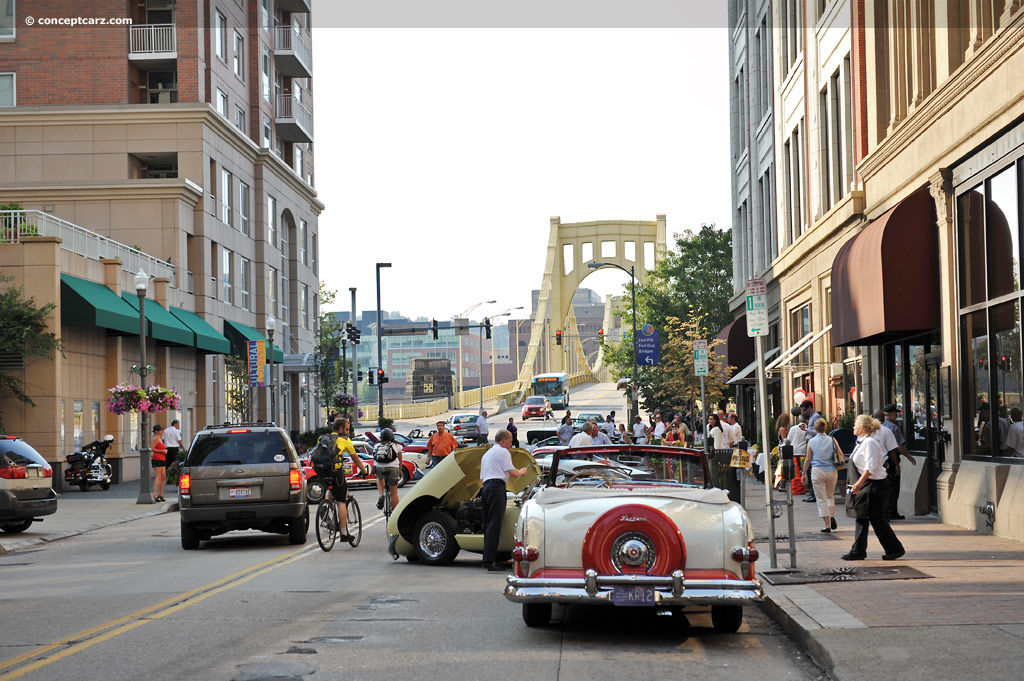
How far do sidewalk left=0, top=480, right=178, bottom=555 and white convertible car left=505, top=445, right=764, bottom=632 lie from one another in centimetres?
1217

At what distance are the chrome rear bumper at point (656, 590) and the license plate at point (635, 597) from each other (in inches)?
1.1

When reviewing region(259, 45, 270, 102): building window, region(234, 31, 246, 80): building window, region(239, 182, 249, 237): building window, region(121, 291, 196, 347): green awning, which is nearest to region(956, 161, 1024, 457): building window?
region(121, 291, 196, 347): green awning

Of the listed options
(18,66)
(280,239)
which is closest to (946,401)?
(18,66)

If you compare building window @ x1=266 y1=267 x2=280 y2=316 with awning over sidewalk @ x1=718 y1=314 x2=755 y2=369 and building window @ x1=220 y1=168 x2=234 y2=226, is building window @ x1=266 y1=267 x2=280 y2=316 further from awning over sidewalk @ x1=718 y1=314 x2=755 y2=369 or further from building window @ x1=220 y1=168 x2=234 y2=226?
awning over sidewalk @ x1=718 y1=314 x2=755 y2=369

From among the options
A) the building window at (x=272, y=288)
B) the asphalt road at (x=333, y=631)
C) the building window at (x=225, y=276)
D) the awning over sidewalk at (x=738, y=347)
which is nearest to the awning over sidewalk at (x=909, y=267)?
the asphalt road at (x=333, y=631)

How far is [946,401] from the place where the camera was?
62.5 ft

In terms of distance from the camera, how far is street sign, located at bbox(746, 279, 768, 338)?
14609 millimetres

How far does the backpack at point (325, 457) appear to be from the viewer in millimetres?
17625

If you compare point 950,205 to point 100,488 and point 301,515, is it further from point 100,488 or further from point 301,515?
point 100,488

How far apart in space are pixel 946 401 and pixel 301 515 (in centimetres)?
990

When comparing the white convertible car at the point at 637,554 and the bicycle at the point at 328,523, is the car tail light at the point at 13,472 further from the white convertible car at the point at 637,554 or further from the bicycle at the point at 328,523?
the white convertible car at the point at 637,554

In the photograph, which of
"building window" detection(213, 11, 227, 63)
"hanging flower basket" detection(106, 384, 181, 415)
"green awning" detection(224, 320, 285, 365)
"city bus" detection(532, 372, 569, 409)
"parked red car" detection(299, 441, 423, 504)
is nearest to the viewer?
"hanging flower basket" detection(106, 384, 181, 415)

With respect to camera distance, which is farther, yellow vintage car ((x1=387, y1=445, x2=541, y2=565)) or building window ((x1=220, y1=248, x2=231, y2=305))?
building window ((x1=220, y1=248, x2=231, y2=305))

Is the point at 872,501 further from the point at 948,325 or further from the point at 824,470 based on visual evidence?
the point at 948,325
